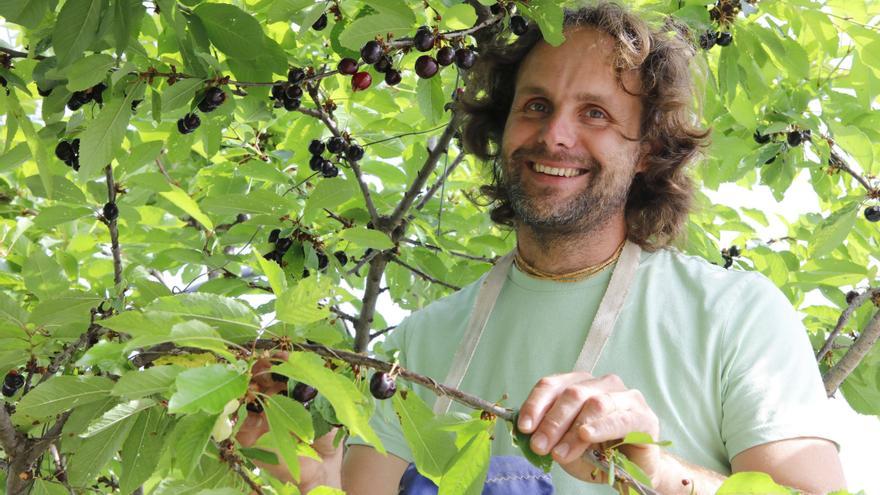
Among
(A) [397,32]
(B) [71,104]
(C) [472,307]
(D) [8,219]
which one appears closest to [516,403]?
(C) [472,307]

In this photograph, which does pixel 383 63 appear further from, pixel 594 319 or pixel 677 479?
pixel 677 479

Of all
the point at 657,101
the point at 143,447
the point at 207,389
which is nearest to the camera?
the point at 207,389

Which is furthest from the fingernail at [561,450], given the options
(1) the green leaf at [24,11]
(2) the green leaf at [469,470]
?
(1) the green leaf at [24,11]

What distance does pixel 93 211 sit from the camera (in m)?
3.18

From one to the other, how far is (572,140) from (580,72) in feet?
0.80

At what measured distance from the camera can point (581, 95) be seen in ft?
9.68

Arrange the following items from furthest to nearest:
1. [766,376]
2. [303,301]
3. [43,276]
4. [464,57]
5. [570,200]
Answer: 1. [43,276]
2. [570,200]
3. [464,57]
4. [766,376]
5. [303,301]

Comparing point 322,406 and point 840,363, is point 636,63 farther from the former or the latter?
point 322,406

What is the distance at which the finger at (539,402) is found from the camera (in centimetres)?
147

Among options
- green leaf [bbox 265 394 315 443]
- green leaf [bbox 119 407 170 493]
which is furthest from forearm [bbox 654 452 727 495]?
green leaf [bbox 119 407 170 493]

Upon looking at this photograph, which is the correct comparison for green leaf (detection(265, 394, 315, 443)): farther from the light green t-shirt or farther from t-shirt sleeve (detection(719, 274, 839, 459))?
t-shirt sleeve (detection(719, 274, 839, 459))

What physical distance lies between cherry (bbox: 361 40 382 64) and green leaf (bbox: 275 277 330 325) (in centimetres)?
135

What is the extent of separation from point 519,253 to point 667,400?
28.2 inches

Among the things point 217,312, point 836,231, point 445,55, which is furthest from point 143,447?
point 836,231
